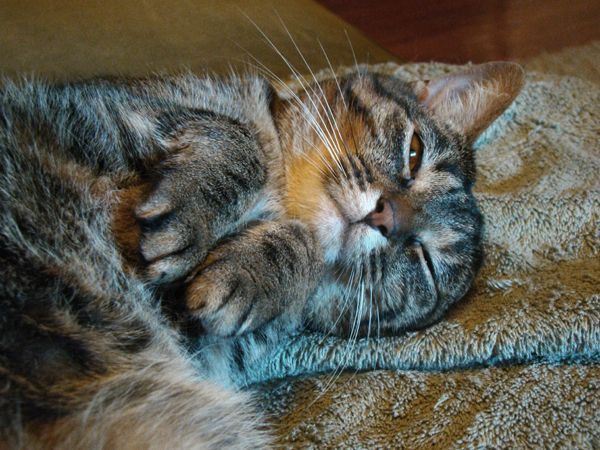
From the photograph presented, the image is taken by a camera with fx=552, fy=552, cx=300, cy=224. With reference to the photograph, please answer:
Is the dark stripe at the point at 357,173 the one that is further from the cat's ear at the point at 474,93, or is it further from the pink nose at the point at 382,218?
the cat's ear at the point at 474,93

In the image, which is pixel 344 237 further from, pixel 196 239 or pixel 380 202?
pixel 196 239

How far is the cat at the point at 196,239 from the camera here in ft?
2.39

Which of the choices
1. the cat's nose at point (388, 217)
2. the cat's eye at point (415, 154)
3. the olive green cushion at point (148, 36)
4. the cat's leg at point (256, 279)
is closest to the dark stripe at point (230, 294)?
the cat's leg at point (256, 279)

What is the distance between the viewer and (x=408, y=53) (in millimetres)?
2311

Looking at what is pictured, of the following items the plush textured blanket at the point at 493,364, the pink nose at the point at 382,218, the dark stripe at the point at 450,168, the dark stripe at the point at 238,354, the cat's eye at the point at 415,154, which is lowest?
the plush textured blanket at the point at 493,364

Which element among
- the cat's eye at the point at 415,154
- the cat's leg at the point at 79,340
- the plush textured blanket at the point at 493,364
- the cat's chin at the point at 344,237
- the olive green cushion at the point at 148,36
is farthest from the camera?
the olive green cushion at the point at 148,36

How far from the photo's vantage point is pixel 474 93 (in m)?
1.44

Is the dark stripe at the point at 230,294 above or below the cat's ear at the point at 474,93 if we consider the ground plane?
above

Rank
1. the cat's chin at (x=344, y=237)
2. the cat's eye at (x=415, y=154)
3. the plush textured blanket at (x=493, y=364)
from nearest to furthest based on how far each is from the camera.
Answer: the plush textured blanket at (x=493, y=364), the cat's chin at (x=344, y=237), the cat's eye at (x=415, y=154)

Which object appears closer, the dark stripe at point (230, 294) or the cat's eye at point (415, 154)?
the dark stripe at point (230, 294)

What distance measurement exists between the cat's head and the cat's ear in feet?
0.29

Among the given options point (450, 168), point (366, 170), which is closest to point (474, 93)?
point (450, 168)

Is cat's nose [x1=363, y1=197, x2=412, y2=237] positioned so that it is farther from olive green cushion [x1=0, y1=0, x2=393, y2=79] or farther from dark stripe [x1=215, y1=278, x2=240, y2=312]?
olive green cushion [x1=0, y1=0, x2=393, y2=79]

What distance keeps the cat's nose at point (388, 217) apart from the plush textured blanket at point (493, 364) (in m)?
0.22
